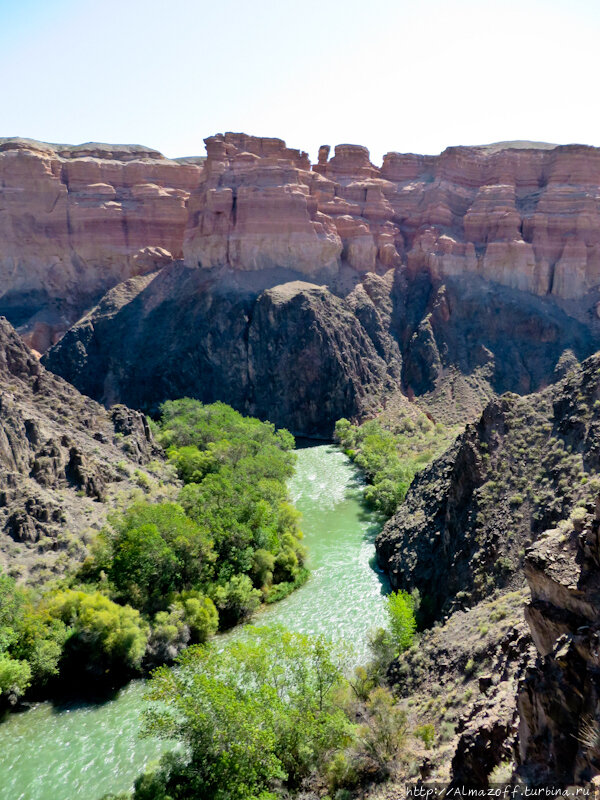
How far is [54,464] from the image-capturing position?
40.8 m

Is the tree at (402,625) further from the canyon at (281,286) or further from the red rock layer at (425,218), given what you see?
the red rock layer at (425,218)

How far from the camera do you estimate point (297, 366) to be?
275 feet

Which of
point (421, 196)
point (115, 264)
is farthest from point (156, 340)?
point (421, 196)

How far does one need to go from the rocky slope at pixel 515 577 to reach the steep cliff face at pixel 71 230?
251 ft

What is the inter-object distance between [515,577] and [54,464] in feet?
103

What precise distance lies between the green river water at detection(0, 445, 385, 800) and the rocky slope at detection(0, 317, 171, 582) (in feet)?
30.9

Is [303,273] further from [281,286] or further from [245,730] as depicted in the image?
[245,730]

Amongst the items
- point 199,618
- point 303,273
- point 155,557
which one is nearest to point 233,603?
point 199,618

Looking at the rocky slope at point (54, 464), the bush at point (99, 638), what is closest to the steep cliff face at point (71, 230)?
the rocky slope at point (54, 464)

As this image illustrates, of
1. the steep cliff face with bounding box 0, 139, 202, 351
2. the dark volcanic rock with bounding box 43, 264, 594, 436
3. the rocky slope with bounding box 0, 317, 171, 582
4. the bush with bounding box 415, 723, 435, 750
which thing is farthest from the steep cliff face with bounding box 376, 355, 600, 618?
the steep cliff face with bounding box 0, 139, 202, 351

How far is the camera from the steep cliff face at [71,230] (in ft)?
322

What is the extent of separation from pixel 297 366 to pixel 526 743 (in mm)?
71937

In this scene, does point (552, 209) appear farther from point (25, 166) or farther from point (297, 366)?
point (25, 166)

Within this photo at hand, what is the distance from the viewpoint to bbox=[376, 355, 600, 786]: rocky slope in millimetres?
12961
